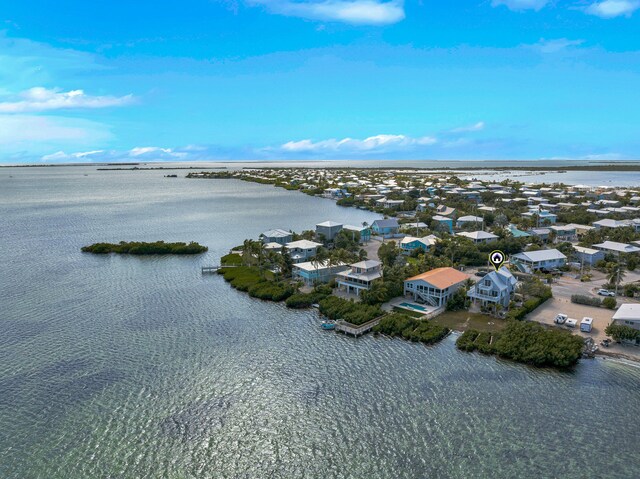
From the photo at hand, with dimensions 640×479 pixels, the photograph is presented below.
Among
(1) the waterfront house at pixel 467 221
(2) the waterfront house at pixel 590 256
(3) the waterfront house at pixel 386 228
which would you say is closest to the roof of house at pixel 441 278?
(2) the waterfront house at pixel 590 256

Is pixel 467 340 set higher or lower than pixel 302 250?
lower

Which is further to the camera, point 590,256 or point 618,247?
point 618,247

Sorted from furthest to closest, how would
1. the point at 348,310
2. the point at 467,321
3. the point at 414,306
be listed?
1. the point at 414,306
2. the point at 348,310
3. the point at 467,321

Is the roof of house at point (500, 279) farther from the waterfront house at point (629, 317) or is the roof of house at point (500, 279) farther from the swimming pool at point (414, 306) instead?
the waterfront house at point (629, 317)

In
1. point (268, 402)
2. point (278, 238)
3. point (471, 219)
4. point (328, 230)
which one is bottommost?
point (268, 402)

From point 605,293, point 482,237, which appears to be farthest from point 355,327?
point 482,237

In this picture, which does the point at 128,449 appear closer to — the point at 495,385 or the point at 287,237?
the point at 495,385

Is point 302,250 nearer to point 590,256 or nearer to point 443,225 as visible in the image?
point 443,225
